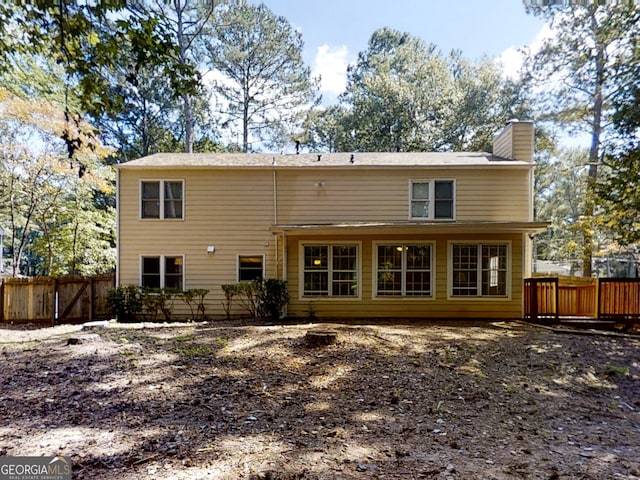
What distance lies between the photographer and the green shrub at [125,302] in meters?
10.5

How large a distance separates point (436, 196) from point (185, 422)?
370 inches

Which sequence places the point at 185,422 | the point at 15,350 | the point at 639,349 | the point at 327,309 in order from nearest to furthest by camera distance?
the point at 185,422, the point at 15,350, the point at 639,349, the point at 327,309

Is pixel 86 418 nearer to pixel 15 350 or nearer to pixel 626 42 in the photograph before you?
pixel 15 350

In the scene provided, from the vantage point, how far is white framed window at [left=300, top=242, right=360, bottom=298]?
427 inches

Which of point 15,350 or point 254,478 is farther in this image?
point 15,350

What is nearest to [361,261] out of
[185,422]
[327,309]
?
[327,309]

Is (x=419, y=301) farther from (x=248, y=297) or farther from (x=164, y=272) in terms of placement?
(x=164, y=272)

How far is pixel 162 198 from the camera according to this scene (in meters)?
11.1

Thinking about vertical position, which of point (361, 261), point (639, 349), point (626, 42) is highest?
point (626, 42)

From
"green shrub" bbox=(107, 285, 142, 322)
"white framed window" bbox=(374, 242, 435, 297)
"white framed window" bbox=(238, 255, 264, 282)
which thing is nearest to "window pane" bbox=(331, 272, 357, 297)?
"white framed window" bbox=(374, 242, 435, 297)

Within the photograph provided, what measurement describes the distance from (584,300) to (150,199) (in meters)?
12.9

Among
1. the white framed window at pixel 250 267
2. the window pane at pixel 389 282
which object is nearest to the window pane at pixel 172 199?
the white framed window at pixel 250 267

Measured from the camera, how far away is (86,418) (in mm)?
3645

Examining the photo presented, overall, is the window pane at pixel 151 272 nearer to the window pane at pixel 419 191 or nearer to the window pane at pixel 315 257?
the window pane at pixel 315 257
